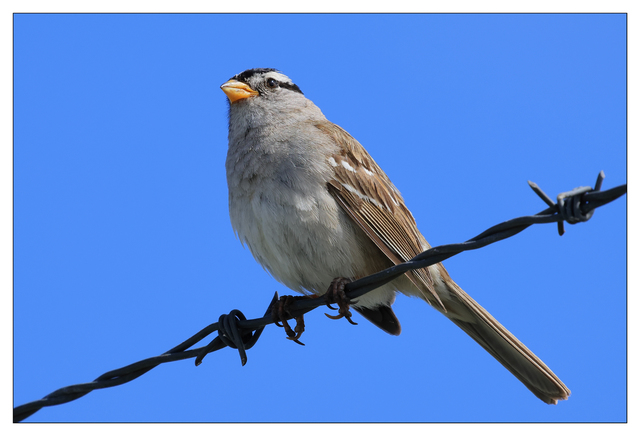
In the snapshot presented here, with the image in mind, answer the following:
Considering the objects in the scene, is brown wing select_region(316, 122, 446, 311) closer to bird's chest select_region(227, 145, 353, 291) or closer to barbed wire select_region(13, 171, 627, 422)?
bird's chest select_region(227, 145, 353, 291)

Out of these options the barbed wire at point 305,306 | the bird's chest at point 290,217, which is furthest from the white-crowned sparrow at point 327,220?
the barbed wire at point 305,306

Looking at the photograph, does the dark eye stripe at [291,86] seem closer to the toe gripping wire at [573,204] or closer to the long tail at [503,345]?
the long tail at [503,345]

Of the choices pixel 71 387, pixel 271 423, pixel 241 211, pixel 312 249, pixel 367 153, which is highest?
pixel 367 153

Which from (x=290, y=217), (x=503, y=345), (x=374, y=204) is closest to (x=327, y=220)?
(x=290, y=217)

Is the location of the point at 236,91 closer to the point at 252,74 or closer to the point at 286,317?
the point at 252,74

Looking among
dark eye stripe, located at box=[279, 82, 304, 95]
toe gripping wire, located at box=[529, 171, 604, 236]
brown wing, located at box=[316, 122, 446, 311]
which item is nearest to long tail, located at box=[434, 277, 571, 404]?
brown wing, located at box=[316, 122, 446, 311]

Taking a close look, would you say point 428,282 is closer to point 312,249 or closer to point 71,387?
point 312,249

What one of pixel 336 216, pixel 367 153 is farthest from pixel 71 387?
pixel 367 153

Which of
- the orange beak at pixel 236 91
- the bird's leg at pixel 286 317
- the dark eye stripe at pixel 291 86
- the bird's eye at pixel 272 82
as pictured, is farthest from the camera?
the dark eye stripe at pixel 291 86
